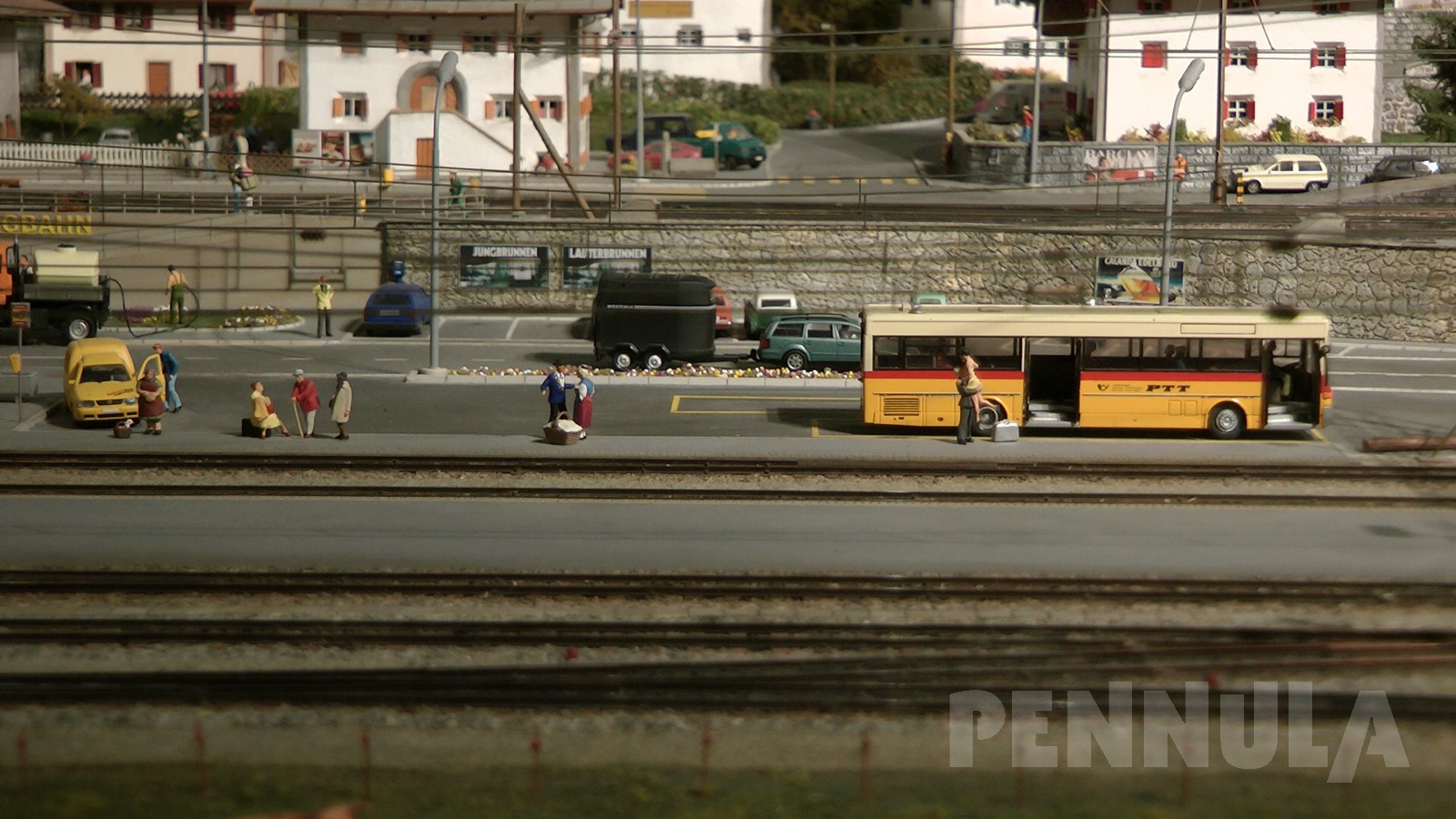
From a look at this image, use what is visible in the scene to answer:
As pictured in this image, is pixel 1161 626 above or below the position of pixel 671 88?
below

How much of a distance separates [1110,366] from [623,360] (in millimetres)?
9807

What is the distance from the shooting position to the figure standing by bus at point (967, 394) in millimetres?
22891

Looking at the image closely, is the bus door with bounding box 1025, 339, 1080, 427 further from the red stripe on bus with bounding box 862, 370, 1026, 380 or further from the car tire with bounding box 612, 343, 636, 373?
the car tire with bounding box 612, 343, 636, 373

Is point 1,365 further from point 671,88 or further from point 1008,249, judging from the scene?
point 671,88

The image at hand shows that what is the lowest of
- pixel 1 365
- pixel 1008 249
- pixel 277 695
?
pixel 277 695

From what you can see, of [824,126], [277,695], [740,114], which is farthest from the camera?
[824,126]

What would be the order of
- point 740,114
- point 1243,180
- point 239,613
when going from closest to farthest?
point 239,613 < point 1243,180 < point 740,114

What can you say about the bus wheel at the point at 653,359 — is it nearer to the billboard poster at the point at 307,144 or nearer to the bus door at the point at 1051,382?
the bus door at the point at 1051,382

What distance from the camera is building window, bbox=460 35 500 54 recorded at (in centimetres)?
4712

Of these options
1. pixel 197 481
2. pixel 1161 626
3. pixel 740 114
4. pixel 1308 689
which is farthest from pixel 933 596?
pixel 740 114

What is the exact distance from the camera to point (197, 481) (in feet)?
68.5

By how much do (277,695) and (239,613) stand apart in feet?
8.08

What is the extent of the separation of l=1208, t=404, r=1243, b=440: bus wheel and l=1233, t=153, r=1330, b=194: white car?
19747mm

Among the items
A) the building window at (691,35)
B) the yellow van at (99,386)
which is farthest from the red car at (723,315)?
the building window at (691,35)
